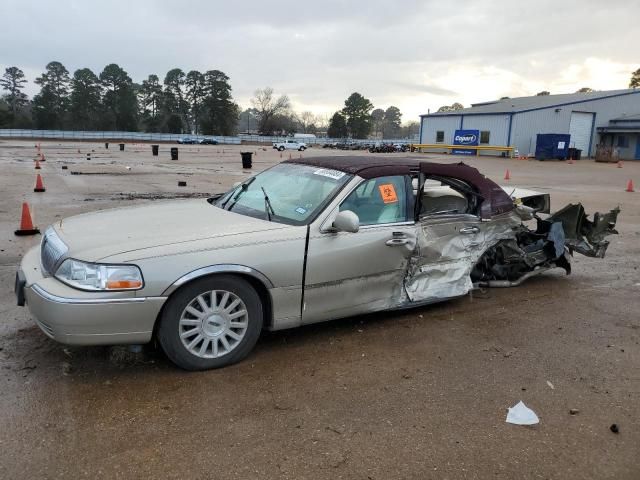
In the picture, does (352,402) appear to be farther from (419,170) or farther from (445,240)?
(419,170)

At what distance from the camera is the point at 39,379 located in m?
3.55

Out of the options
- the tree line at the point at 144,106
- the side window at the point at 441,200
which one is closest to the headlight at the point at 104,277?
the side window at the point at 441,200

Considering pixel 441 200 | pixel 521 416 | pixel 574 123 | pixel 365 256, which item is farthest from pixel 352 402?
pixel 574 123

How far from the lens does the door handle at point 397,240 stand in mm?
4496

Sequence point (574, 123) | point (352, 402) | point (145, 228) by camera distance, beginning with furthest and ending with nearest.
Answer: point (574, 123) < point (145, 228) < point (352, 402)

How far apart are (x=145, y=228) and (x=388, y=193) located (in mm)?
2107

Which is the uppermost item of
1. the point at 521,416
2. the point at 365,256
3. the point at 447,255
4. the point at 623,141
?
the point at 623,141

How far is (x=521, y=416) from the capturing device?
332 cm

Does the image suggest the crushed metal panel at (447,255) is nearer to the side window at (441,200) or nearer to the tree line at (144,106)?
the side window at (441,200)

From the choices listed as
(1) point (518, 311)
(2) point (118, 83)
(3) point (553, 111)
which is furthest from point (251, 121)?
(1) point (518, 311)

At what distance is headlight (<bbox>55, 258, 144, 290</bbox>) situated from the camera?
335cm

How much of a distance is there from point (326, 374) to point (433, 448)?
1.06 meters

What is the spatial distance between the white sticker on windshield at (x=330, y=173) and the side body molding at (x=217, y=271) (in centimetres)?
124

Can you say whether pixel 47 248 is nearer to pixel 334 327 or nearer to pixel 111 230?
pixel 111 230
